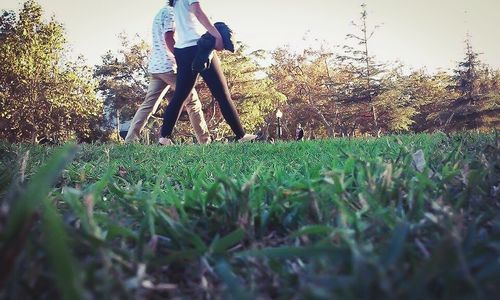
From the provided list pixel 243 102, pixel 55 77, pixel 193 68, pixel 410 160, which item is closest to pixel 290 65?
pixel 243 102

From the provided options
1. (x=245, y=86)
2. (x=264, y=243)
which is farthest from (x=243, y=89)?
(x=264, y=243)

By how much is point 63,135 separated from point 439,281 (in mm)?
35876

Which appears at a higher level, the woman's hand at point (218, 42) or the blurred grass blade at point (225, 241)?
the woman's hand at point (218, 42)

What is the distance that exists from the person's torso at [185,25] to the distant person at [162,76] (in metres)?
0.95

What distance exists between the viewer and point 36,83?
97.4ft

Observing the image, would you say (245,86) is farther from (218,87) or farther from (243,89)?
(218,87)

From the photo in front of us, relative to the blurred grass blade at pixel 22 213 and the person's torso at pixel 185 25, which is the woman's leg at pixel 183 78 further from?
the blurred grass blade at pixel 22 213

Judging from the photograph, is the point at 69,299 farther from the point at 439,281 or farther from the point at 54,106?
the point at 54,106

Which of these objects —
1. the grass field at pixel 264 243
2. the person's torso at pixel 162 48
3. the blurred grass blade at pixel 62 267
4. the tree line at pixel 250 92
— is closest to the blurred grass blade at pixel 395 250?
the grass field at pixel 264 243

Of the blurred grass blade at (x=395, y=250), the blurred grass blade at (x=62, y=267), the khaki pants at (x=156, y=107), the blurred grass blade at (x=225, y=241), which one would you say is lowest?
the blurred grass blade at (x=225, y=241)

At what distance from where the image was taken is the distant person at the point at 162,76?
7094mm

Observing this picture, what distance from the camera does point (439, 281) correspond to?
493mm

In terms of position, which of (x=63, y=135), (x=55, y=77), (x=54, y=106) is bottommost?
(x=63, y=135)

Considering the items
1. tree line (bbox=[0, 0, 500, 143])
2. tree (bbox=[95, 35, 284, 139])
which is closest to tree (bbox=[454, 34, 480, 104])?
tree line (bbox=[0, 0, 500, 143])
